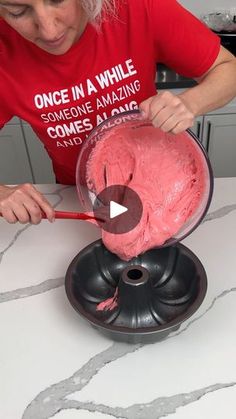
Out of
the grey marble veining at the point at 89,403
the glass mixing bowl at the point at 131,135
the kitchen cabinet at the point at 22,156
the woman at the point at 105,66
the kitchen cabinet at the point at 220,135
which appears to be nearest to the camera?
the grey marble veining at the point at 89,403

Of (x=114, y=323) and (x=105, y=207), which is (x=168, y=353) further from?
(x=105, y=207)

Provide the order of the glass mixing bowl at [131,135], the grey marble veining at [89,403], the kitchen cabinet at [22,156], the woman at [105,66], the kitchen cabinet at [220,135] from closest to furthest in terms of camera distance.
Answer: the grey marble veining at [89,403]
the glass mixing bowl at [131,135]
the woman at [105,66]
the kitchen cabinet at [220,135]
the kitchen cabinet at [22,156]

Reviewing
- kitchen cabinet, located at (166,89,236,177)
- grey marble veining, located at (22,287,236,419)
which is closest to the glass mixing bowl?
grey marble veining, located at (22,287,236,419)

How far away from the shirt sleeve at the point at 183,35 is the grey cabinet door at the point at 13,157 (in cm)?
95

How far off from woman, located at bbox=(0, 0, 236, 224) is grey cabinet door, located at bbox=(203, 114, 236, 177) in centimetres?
73

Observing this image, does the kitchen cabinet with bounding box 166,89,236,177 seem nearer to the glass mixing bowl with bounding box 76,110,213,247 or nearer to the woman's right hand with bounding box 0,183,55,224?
the glass mixing bowl with bounding box 76,110,213,247

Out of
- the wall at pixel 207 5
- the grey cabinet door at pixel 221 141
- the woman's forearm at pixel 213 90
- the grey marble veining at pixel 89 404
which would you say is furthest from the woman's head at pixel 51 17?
the wall at pixel 207 5

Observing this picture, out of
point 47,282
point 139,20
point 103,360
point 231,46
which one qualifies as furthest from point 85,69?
point 231,46

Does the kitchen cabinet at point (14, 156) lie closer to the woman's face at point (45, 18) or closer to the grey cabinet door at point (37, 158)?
the grey cabinet door at point (37, 158)

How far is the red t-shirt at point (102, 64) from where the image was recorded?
2.72ft

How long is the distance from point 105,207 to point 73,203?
0.70 feet

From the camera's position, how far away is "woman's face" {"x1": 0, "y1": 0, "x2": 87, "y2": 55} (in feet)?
2.04

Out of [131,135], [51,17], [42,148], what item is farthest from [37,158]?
[51,17]
